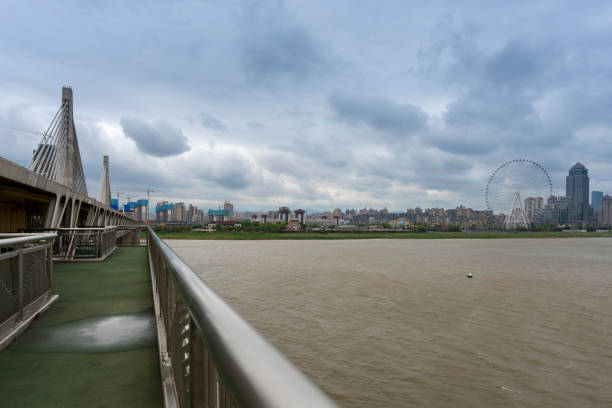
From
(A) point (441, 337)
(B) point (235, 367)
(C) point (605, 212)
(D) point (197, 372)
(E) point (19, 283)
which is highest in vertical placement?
(C) point (605, 212)

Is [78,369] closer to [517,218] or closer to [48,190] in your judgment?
[48,190]

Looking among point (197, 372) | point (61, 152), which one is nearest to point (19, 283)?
point (197, 372)

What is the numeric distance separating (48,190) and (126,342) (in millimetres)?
9255

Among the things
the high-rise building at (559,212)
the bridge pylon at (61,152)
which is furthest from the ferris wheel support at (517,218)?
the bridge pylon at (61,152)

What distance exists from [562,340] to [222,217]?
177 m

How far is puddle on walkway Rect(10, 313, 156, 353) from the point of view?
3.74m

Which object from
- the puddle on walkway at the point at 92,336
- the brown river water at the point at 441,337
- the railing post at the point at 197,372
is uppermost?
Result: the railing post at the point at 197,372

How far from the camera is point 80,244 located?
11.9 metres

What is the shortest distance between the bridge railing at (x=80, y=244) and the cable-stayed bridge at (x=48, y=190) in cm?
87

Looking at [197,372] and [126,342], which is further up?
[197,372]

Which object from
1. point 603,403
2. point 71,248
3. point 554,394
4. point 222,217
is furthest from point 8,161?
point 222,217

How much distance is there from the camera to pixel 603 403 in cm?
779

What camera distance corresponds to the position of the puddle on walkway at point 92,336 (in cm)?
374

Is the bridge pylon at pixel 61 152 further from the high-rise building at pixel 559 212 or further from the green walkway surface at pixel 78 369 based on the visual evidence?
the high-rise building at pixel 559 212
